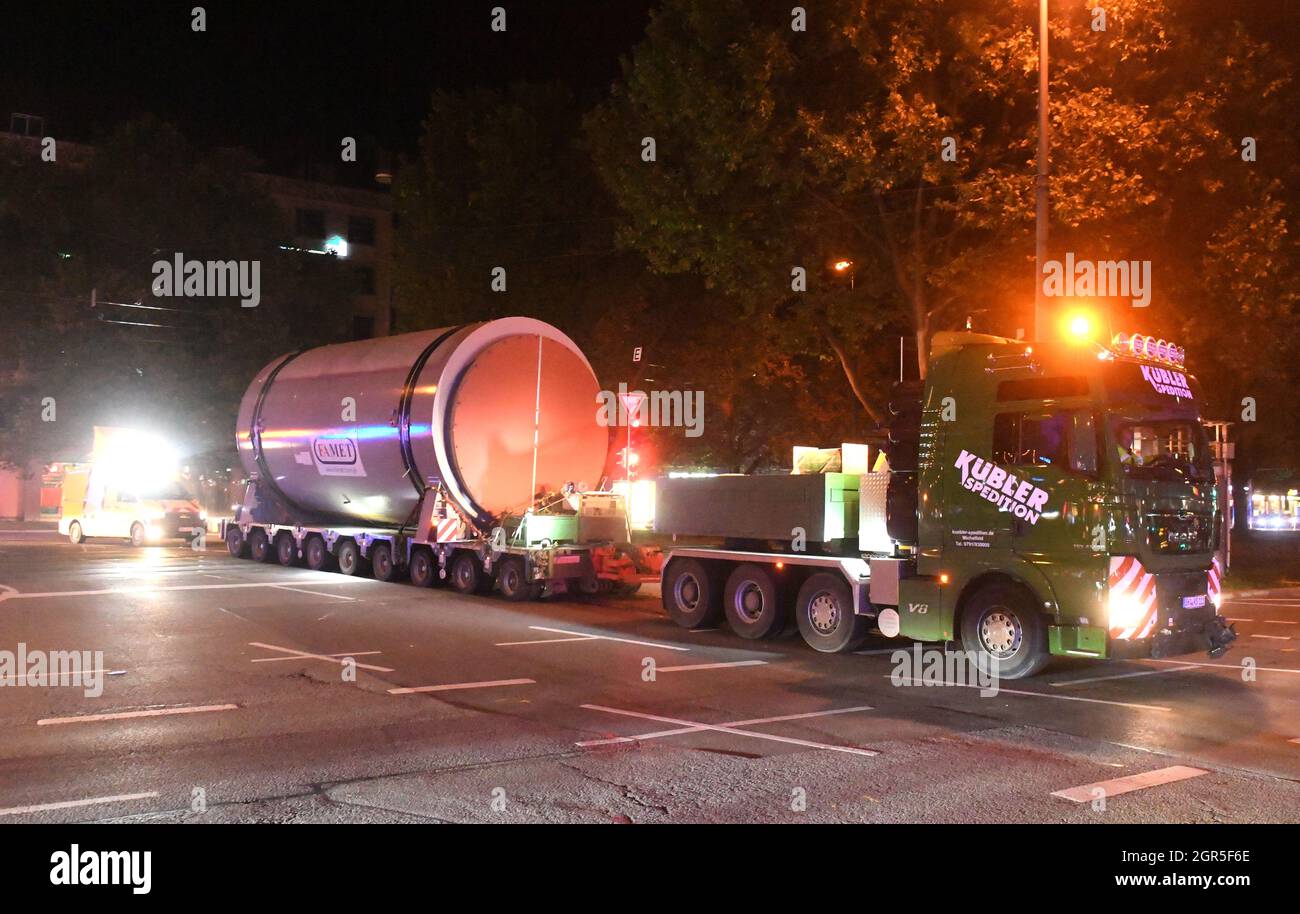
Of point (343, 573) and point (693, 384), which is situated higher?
point (693, 384)

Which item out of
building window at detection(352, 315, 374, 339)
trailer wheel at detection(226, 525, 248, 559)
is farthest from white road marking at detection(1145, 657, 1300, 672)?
building window at detection(352, 315, 374, 339)

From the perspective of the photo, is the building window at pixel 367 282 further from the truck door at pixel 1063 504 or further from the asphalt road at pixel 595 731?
the truck door at pixel 1063 504

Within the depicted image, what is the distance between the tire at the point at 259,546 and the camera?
25922 mm

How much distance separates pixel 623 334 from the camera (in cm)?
2892

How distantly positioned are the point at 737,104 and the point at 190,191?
106 ft

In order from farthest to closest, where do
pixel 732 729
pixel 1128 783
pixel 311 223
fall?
pixel 311 223, pixel 732 729, pixel 1128 783

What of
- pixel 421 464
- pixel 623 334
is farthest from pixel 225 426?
pixel 421 464

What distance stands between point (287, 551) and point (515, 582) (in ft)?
27.6

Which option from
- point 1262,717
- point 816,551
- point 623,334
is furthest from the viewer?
point 623,334

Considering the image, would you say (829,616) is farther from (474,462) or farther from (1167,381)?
(474,462)

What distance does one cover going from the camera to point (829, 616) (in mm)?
13469

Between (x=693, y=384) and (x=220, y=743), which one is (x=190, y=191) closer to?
(x=693, y=384)

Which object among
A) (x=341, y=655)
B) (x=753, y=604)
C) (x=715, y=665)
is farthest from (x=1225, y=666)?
(x=341, y=655)

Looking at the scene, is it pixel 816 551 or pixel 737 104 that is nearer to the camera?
pixel 816 551
